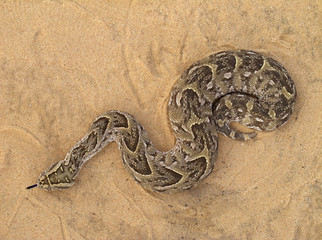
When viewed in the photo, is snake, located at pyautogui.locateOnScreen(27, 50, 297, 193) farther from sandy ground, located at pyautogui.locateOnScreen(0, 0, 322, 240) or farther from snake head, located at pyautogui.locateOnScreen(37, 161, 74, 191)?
sandy ground, located at pyautogui.locateOnScreen(0, 0, 322, 240)

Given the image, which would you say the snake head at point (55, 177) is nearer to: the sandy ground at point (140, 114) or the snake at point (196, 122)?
the snake at point (196, 122)

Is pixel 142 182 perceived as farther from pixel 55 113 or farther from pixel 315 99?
pixel 315 99

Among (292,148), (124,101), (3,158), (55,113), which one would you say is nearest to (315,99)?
(292,148)

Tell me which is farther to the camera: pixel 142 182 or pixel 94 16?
pixel 94 16

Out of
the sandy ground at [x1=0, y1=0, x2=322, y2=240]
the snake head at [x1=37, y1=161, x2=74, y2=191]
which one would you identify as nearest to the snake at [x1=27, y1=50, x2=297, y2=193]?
the snake head at [x1=37, y1=161, x2=74, y2=191]

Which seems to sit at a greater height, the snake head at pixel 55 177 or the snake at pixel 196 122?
the snake at pixel 196 122

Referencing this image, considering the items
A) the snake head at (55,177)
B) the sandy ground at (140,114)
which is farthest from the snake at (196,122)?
the sandy ground at (140,114)

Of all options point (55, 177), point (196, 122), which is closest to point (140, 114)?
point (196, 122)
